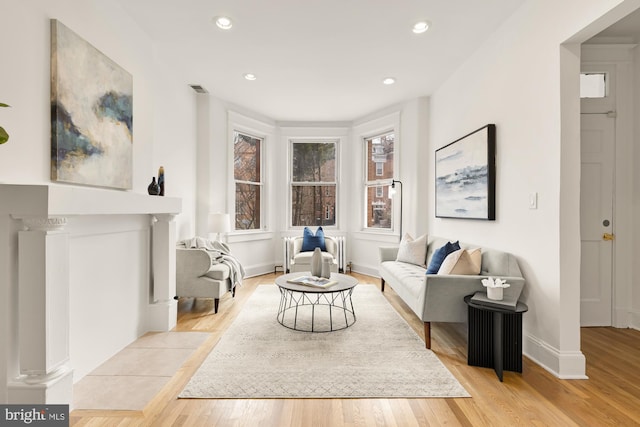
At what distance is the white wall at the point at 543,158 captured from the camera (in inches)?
89.7

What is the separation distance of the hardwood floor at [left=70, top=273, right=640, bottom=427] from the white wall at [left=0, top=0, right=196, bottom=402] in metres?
0.71

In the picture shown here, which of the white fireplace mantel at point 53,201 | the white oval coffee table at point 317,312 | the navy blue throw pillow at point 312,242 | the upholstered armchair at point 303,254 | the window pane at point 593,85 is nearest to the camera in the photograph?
the white fireplace mantel at point 53,201

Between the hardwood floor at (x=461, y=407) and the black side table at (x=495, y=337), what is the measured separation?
73 mm

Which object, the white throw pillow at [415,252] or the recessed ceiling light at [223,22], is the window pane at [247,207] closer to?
the white throw pillow at [415,252]

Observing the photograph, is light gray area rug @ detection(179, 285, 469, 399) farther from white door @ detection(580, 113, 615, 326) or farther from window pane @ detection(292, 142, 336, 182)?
window pane @ detection(292, 142, 336, 182)

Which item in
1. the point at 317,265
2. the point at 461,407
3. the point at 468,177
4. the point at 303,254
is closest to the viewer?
the point at 461,407

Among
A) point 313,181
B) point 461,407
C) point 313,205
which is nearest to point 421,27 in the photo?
point 461,407

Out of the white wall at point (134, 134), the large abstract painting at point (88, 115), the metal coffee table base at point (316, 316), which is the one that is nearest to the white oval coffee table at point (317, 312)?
the metal coffee table base at point (316, 316)

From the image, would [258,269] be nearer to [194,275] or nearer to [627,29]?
[194,275]

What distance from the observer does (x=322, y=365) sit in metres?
2.40

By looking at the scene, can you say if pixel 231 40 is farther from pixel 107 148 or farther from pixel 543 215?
pixel 543 215

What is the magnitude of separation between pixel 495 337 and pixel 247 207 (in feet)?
14.1

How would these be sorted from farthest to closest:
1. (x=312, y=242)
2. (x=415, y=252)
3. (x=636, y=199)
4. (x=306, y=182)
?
1. (x=306, y=182)
2. (x=312, y=242)
3. (x=415, y=252)
4. (x=636, y=199)

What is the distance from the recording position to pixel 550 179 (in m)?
2.39
